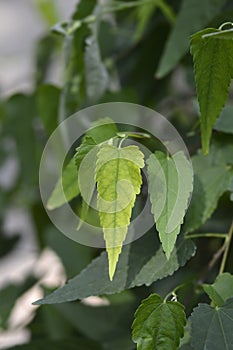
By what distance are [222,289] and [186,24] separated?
256 millimetres

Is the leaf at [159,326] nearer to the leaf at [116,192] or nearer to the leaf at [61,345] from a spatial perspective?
the leaf at [116,192]

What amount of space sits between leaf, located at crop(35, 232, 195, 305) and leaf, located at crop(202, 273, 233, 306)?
27mm

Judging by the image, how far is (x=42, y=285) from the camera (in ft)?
2.50

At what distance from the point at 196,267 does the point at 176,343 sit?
0.96 ft

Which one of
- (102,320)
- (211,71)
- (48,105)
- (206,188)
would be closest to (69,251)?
(102,320)

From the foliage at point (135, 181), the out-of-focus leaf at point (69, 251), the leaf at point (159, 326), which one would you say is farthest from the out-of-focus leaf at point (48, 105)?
the leaf at point (159, 326)

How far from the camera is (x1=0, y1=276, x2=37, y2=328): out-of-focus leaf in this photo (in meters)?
0.78

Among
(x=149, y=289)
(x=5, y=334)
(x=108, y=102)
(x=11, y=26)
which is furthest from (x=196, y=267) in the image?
(x=11, y=26)

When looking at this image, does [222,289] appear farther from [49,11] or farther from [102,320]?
[49,11]

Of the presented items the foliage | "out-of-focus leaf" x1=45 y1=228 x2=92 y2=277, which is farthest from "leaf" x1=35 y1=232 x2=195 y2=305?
"out-of-focus leaf" x1=45 y1=228 x2=92 y2=277

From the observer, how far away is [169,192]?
15.2 inches

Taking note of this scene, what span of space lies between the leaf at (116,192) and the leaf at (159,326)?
3 centimetres

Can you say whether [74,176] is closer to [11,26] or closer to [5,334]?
[5,334]

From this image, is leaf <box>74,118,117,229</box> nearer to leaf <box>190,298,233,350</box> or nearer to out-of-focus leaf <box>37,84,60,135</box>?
leaf <box>190,298,233,350</box>
